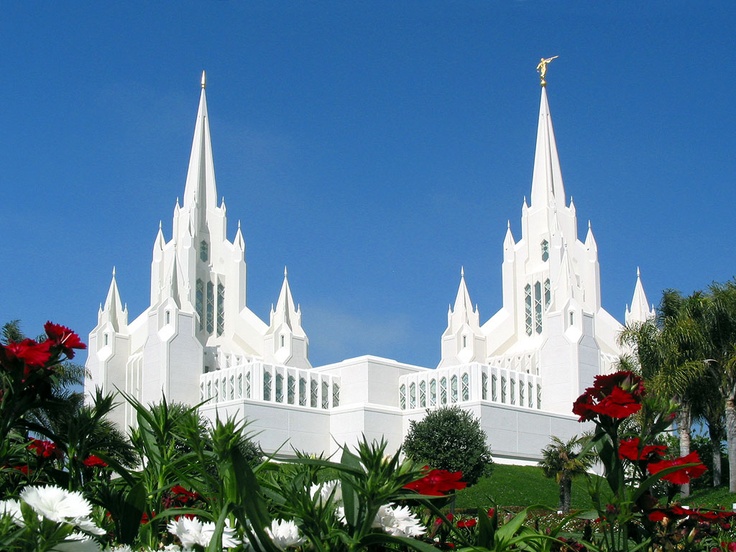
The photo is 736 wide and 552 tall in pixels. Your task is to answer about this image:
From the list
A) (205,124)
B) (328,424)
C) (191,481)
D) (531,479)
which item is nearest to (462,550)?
(191,481)

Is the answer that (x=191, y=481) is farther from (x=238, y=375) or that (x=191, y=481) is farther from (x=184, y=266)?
(x=184, y=266)

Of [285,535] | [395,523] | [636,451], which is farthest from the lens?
[636,451]

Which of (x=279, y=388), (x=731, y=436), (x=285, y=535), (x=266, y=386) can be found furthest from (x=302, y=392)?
(x=285, y=535)

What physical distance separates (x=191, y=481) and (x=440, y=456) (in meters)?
27.9

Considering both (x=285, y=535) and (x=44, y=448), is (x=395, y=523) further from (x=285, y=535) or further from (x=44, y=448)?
(x=44, y=448)

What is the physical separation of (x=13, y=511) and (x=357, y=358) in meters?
40.0

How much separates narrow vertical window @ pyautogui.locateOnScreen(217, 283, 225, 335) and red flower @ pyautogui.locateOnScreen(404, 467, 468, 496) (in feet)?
164

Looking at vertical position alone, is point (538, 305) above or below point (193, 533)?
above

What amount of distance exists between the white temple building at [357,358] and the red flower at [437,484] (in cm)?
3232

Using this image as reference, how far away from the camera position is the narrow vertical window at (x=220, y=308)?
173ft

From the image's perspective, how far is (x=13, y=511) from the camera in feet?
7.14

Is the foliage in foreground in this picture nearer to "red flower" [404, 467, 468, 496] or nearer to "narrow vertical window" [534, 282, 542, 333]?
"narrow vertical window" [534, 282, 542, 333]

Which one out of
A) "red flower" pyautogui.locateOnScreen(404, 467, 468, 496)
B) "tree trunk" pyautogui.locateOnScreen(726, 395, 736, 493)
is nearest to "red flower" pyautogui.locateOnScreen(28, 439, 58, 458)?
"red flower" pyautogui.locateOnScreen(404, 467, 468, 496)

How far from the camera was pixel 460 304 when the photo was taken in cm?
4922
